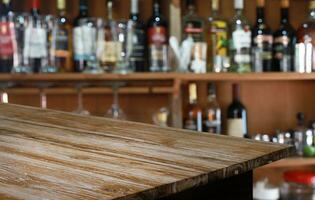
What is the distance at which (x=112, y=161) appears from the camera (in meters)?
0.39

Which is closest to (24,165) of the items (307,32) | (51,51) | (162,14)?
(51,51)

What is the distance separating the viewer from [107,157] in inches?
15.9

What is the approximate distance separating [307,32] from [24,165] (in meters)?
1.61

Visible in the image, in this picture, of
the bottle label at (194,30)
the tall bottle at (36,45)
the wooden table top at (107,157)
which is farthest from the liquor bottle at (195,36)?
the wooden table top at (107,157)

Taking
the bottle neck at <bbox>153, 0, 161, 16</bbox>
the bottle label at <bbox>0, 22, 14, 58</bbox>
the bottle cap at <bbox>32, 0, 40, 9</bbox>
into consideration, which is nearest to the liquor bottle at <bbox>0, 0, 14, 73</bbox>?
the bottle label at <bbox>0, 22, 14, 58</bbox>

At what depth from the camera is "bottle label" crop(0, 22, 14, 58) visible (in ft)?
5.16

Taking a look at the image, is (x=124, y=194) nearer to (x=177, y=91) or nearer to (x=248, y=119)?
(x=177, y=91)

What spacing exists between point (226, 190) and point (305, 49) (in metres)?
1.40

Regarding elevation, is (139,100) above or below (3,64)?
below

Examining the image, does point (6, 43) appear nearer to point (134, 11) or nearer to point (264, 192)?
point (134, 11)

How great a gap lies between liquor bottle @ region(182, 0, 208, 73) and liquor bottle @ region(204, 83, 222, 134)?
0.61 feet

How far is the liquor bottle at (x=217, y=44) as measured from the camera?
1.73m

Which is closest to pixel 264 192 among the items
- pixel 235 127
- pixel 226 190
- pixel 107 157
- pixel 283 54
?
pixel 235 127

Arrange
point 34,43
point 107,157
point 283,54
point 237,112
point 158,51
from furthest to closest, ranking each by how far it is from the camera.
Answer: point 237,112
point 283,54
point 158,51
point 34,43
point 107,157
